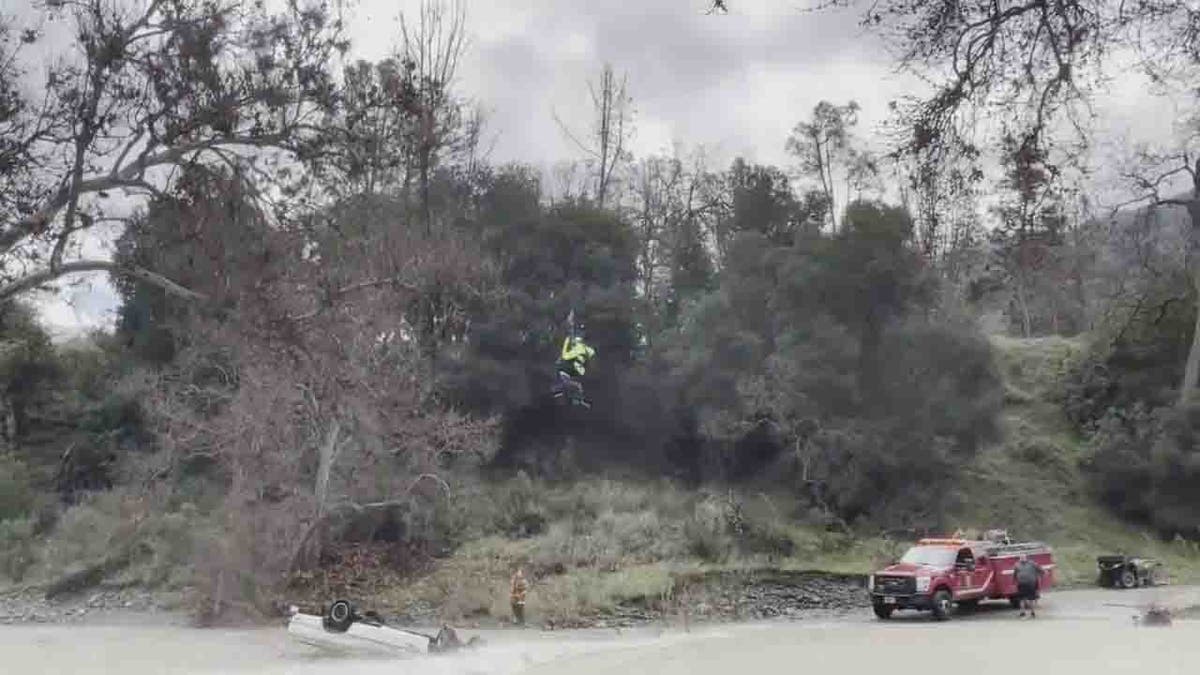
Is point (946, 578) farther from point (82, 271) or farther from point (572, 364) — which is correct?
point (82, 271)

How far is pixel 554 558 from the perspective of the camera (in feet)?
105

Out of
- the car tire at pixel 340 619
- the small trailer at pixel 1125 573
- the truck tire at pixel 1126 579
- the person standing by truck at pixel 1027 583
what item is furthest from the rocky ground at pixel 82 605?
the truck tire at pixel 1126 579

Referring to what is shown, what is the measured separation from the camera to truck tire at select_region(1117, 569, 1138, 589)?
1217 inches

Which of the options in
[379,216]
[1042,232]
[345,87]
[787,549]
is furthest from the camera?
[787,549]

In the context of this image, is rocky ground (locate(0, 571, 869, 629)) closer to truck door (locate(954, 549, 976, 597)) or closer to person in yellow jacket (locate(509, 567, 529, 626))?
person in yellow jacket (locate(509, 567, 529, 626))

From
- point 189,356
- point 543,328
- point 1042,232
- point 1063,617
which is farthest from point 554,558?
point 1042,232

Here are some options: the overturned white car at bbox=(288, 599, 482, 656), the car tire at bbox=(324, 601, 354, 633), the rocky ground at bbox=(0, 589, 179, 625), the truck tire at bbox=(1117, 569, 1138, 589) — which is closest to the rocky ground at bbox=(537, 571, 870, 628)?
the overturned white car at bbox=(288, 599, 482, 656)

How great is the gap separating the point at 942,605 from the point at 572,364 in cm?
1336

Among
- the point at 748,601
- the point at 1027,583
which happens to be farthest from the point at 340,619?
the point at 1027,583

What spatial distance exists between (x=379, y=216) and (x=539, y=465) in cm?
2488

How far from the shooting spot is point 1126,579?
1218 inches

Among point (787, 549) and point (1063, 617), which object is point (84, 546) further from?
point (1063, 617)

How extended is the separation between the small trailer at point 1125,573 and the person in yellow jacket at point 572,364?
48.7 feet

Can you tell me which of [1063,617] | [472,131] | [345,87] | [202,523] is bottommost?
[1063,617]
